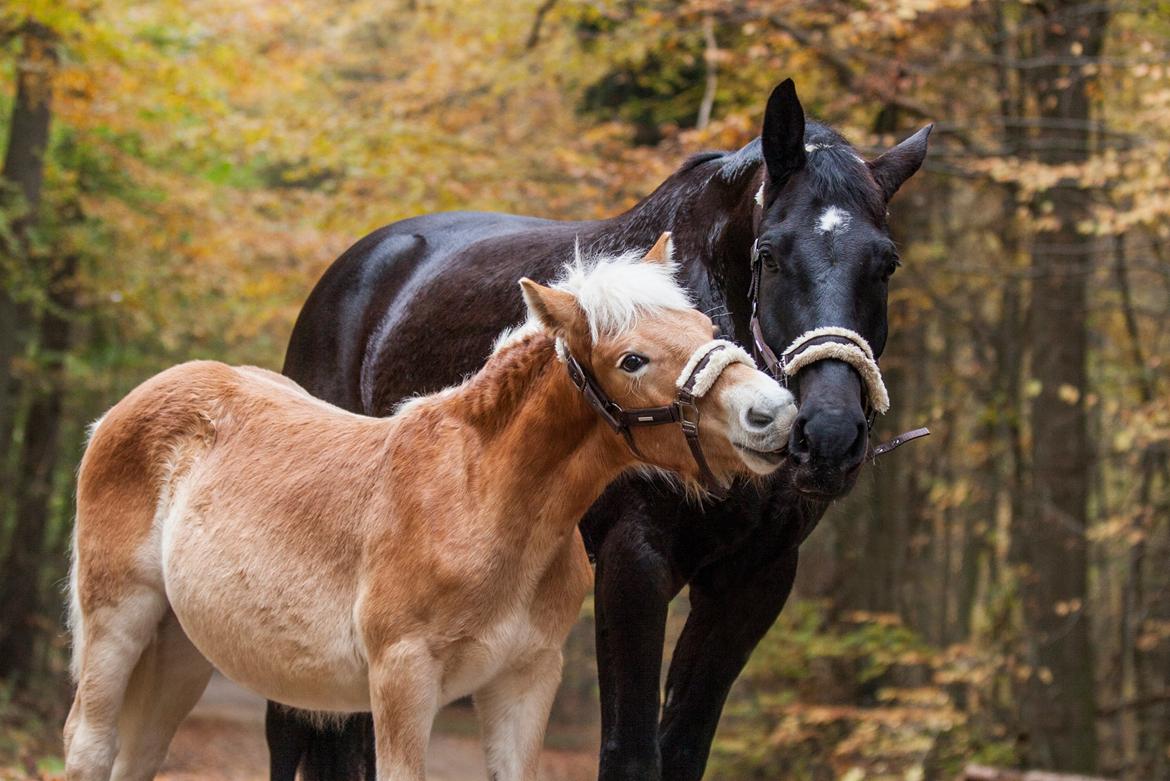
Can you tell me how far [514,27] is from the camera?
1468 cm

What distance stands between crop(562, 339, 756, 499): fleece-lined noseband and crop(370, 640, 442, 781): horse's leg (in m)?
0.73

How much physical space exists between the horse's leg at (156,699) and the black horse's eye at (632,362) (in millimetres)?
1916

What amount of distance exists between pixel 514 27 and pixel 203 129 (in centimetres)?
350

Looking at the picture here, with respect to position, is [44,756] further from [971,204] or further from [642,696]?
[971,204]

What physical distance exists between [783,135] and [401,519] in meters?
1.54

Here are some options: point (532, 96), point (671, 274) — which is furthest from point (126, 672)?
point (532, 96)

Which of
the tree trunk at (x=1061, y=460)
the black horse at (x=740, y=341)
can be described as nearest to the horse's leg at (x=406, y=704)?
the black horse at (x=740, y=341)

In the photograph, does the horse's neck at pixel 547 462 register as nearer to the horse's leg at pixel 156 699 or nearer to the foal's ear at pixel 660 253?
the foal's ear at pixel 660 253

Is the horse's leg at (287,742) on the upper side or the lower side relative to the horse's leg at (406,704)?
lower

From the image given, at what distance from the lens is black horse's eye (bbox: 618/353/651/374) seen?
3270 millimetres

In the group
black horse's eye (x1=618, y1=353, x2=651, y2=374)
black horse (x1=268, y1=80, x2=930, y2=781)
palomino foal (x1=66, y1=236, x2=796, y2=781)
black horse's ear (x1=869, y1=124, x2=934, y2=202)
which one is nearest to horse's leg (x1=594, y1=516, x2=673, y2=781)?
black horse (x1=268, y1=80, x2=930, y2=781)

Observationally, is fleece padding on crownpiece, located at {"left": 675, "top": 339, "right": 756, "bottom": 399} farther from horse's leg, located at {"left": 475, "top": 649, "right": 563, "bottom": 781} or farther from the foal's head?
horse's leg, located at {"left": 475, "top": 649, "right": 563, "bottom": 781}

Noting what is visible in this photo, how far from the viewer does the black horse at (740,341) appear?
3600 millimetres

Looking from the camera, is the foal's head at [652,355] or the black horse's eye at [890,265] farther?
the black horse's eye at [890,265]
